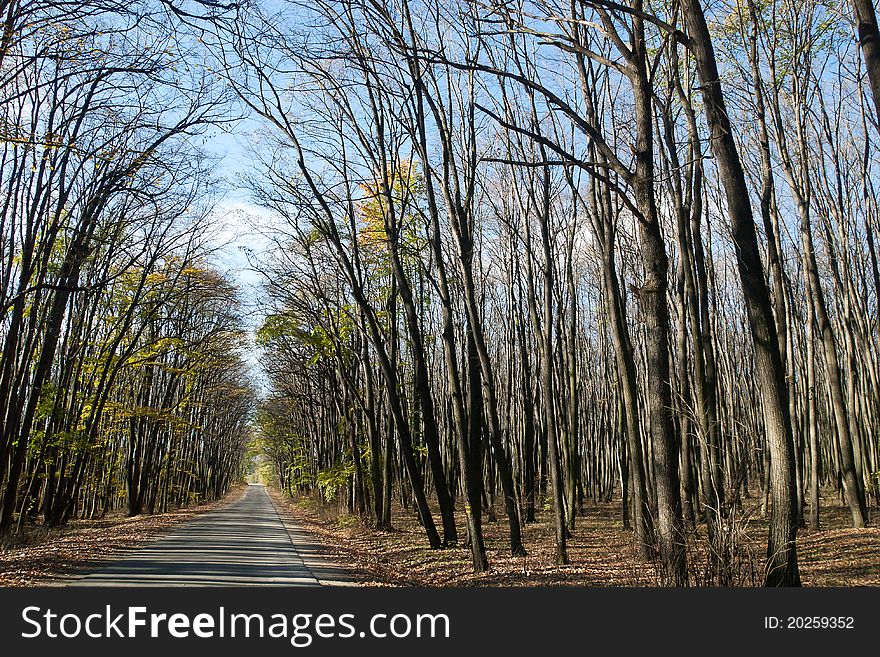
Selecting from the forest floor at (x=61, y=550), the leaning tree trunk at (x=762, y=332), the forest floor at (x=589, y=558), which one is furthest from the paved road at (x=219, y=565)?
the leaning tree trunk at (x=762, y=332)

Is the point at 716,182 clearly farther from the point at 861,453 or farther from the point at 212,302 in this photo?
the point at 212,302

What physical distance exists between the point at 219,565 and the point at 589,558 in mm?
6940

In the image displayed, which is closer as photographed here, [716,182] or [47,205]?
[47,205]

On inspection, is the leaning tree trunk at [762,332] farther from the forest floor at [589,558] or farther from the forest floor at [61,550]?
the forest floor at [61,550]

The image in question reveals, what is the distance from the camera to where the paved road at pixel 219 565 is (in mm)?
9758

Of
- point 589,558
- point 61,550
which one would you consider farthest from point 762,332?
point 61,550

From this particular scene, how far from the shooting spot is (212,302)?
108 ft

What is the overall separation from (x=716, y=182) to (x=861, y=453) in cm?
801

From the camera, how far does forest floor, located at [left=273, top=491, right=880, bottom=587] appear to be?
294 inches

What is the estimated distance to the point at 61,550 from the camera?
A: 46.8 ft

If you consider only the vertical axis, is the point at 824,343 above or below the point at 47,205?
below

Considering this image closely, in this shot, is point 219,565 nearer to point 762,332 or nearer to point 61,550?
point 61,550

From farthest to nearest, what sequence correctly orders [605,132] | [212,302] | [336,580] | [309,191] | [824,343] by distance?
[212,302] < [309,191] < [824,343] < [605,132] < [336,580]

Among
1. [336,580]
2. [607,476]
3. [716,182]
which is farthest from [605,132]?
[607,476]
